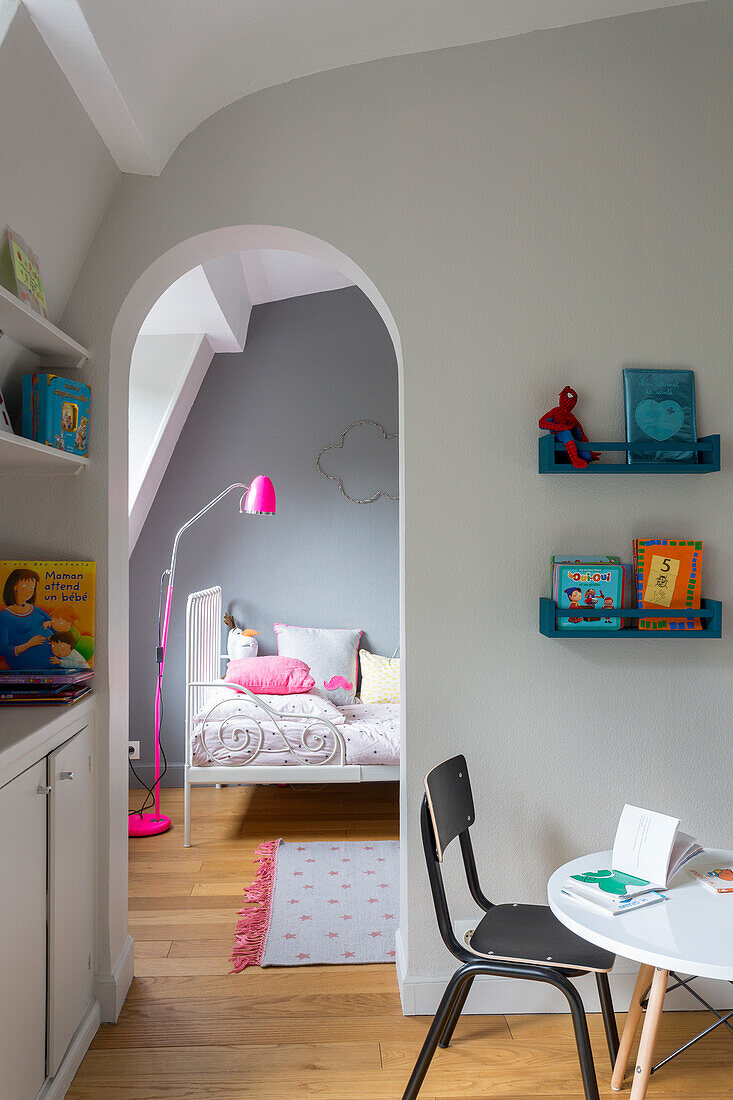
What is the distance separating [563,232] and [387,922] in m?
2.33

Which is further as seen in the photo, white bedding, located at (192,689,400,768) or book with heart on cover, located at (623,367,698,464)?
white bedding, located at (192,689,400,768)

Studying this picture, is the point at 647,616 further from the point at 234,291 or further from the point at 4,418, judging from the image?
the point at 234,291

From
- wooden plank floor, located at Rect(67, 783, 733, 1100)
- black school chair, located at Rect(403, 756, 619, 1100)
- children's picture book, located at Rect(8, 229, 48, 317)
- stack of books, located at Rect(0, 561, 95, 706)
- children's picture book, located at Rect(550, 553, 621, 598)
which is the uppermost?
children's picture book, located at Rect(8, 229, 48, 317)

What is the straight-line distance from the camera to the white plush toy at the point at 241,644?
14.4 feet

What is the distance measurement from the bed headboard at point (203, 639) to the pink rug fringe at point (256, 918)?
0.96m

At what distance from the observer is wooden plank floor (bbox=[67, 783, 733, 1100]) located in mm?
1956

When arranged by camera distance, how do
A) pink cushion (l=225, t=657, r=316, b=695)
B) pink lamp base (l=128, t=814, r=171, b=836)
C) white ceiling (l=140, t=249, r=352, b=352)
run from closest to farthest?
white ceiling (l=140, t=249, r=352, b=352) < pink lamp base (l=128, t=814, r=171, b=836) < pink cushion (l=225, t=657, r=316, b=695)

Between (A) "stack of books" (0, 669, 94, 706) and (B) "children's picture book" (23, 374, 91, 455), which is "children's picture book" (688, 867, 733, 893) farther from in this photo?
(B) "children's picture book" (23, 374, 91, 455)

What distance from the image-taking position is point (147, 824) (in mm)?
3709

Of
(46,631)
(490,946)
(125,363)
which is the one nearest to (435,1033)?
(490,946)

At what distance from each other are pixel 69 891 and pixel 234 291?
2873 millimetres

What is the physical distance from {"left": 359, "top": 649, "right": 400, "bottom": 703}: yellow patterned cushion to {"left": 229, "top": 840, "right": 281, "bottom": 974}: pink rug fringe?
3.62 feet

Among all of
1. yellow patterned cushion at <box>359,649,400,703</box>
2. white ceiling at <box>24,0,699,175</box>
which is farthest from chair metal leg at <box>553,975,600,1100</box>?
yellow patterned cushion at <box>359,649,400,703</box>

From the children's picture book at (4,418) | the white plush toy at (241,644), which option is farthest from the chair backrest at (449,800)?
the white plush toy at (241,644)
